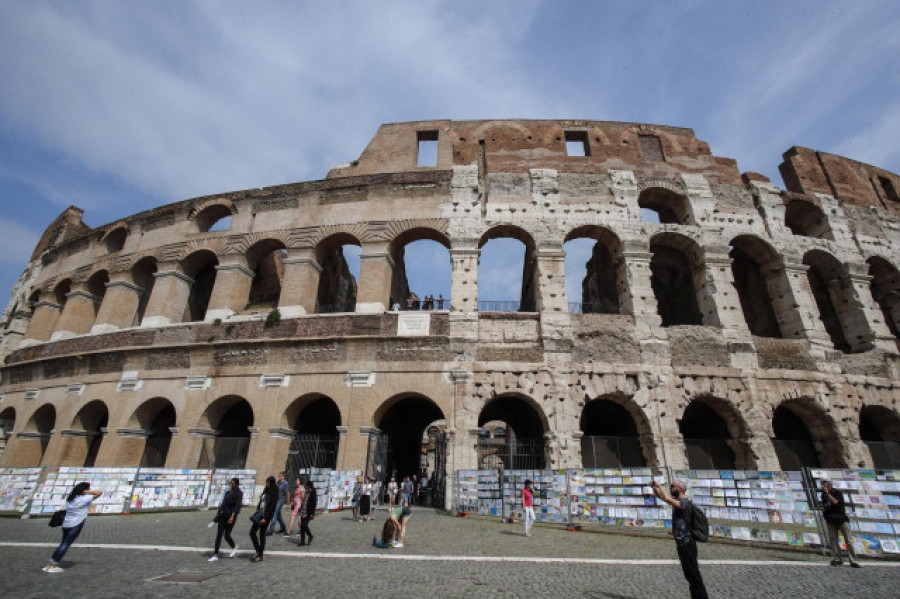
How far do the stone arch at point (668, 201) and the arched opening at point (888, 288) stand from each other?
675 centimetres

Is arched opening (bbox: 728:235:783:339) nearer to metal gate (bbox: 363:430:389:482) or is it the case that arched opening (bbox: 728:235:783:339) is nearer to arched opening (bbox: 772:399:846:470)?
arched opening (bbox: 772:399:846:470)

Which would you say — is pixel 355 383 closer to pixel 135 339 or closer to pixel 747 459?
pixel 135 339

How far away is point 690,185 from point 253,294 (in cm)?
1609

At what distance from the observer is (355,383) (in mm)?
11445

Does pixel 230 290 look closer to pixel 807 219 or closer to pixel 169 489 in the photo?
pixel 169 489

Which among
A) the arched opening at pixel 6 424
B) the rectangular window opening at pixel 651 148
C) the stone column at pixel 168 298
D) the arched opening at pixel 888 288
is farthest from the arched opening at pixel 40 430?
the arched opening at pixel 888 288

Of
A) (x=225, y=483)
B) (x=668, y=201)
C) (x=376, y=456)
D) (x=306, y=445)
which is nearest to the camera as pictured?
(x=225, y=483)

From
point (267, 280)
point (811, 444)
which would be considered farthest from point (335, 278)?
point (811, 444)

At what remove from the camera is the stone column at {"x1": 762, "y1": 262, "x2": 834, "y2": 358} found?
12.4 metres

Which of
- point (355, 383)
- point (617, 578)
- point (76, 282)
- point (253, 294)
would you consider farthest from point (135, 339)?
point (617, 578)

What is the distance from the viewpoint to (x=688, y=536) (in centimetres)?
385

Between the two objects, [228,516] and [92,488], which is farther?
[92,488]

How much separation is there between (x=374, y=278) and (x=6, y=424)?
14928 millimetres

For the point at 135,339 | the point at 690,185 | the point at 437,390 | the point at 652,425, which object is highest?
the point at 690,185
